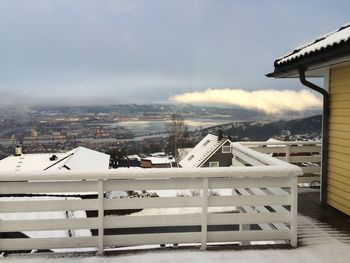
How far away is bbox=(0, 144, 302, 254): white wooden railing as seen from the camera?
12.3 ft

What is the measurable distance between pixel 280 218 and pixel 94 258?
200 centimetres

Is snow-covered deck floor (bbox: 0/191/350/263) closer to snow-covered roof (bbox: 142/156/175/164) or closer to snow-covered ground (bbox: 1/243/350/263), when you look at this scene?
snow-covered ground (bbox: 1/243/350/263)

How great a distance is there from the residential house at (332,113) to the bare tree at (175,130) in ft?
125

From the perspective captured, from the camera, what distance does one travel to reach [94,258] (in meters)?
3.80

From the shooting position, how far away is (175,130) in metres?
44.5

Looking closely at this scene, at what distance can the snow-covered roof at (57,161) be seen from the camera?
25.1m

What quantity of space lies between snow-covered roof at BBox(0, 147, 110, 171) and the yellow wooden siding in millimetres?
19361

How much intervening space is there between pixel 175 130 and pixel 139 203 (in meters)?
40.6

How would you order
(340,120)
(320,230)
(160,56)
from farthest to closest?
(160,56)
(340,120)
(320,230)

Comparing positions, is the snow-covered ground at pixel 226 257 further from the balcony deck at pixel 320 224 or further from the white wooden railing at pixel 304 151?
the white wooden railing at pixel 304 151

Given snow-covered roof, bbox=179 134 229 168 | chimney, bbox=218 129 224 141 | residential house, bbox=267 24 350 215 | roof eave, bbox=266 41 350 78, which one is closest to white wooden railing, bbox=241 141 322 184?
residential house, bbox=267 24 350 215

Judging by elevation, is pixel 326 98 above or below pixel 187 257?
above

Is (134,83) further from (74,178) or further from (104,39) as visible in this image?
(74,178)

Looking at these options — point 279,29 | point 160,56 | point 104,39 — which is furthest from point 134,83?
point 279,29
